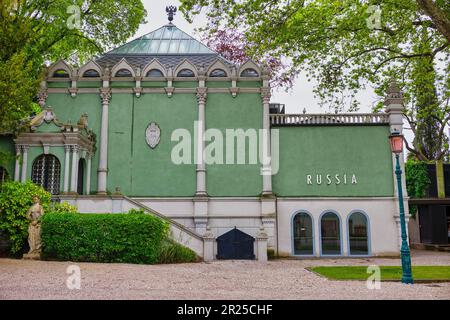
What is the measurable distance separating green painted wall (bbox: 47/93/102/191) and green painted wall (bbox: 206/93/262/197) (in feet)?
20.2

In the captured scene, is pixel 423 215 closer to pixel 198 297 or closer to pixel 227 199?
pixel 227 199

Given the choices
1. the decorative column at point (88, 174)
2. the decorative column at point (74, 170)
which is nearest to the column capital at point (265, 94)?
the decorative column at point (88, 174)

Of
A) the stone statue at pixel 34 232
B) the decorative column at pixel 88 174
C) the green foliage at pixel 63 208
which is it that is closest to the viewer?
the stone statue at pixel 34 232

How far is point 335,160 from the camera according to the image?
22984 mm

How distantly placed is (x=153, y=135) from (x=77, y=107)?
4575 mm

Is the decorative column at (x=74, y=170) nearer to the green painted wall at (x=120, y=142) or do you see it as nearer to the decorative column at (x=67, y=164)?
the decorative column at (x=67, y=164)

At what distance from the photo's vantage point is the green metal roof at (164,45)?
26188 mm

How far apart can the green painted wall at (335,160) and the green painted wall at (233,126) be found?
1.46m

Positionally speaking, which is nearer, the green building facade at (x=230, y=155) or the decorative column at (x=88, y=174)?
the decorative column at (x=88, y=174)

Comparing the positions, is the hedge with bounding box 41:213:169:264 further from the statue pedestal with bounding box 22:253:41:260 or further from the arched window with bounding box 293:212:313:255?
the arched window with bounding box 293:212:313:255

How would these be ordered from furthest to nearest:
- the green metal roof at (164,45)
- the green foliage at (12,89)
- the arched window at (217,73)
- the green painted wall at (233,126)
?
the green metal roof at (164,45), the arched window at (217,73), the green painted wall at (233,126), the green foliage at (12,89)

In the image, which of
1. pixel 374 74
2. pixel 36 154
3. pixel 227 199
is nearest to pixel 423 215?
pixel 374 74

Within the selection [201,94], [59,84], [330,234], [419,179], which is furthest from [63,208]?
[419,179]

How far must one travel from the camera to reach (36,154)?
19.9 m
